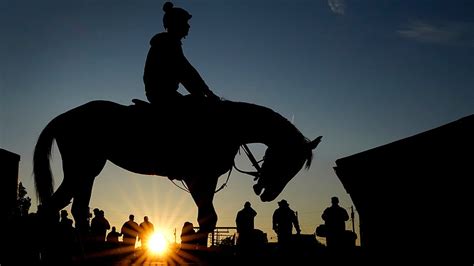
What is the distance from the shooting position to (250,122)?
9125mm

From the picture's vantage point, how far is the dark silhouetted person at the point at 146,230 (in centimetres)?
2005

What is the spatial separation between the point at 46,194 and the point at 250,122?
3.52 meters

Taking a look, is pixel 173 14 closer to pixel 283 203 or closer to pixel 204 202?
pixel 204 202

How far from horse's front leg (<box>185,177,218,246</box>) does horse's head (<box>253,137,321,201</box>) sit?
0.97 meters

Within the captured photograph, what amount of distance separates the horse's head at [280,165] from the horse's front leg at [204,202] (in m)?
0.97

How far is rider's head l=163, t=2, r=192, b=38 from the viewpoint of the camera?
925cm

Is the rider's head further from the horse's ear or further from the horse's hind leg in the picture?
the horse's ear

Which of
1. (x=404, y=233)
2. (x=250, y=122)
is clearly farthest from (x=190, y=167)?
(x=404, y=233)

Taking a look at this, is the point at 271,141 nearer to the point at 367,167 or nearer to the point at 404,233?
the point at 367,167

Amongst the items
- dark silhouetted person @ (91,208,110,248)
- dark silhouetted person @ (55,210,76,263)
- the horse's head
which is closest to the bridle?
the horse's head

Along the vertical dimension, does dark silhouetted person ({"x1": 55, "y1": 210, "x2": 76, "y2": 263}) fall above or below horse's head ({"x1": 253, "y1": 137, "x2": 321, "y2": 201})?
below

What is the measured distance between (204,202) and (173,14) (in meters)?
3.19

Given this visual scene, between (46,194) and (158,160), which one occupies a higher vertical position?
(158,160)

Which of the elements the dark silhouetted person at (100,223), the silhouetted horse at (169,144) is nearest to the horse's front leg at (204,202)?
the silhouetted horse at (169,144)
